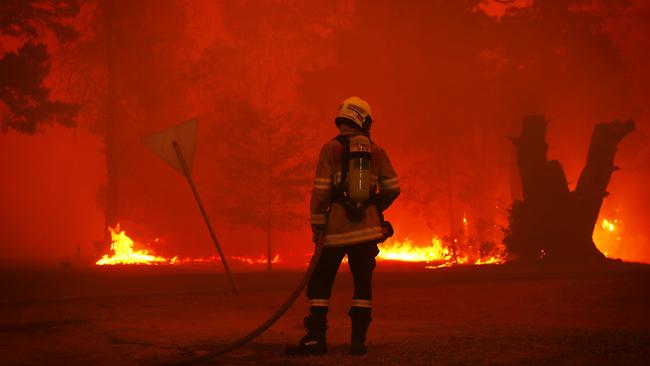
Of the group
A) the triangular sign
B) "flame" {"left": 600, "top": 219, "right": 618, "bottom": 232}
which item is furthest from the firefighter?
"flame" {"left": 600, "top": 219, "right": 618, "bottom": 232}

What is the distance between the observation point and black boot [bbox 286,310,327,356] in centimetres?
614

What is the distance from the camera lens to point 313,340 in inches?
245

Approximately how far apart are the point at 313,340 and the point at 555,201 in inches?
638

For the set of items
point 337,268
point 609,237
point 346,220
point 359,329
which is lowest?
point 359,329

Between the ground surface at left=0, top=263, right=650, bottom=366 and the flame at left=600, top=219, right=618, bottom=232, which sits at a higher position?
the flame at left=600, top=219, right=618, bottom=232

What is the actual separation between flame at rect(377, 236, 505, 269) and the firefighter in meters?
18.4

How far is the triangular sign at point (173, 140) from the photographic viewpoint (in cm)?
956

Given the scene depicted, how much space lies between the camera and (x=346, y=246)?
643 cm

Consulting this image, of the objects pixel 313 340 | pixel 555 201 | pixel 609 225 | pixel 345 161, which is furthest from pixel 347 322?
pixel 609 225

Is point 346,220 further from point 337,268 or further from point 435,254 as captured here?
point 435,254

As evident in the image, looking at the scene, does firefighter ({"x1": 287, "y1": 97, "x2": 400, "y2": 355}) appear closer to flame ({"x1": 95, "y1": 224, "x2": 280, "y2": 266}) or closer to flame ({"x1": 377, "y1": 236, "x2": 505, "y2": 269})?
flame ({"x1": 377, "y1": 236, "x2": 505, "y2": 269})

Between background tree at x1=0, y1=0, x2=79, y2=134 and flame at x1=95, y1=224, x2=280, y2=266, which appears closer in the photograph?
background tree at x1=0, y1=0, x2=79, y2=134

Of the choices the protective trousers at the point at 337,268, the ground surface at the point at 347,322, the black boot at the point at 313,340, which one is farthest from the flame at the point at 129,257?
the black boot at the point at 313,340

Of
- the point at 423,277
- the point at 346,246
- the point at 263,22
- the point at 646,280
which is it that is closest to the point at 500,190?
the point at 263,22
